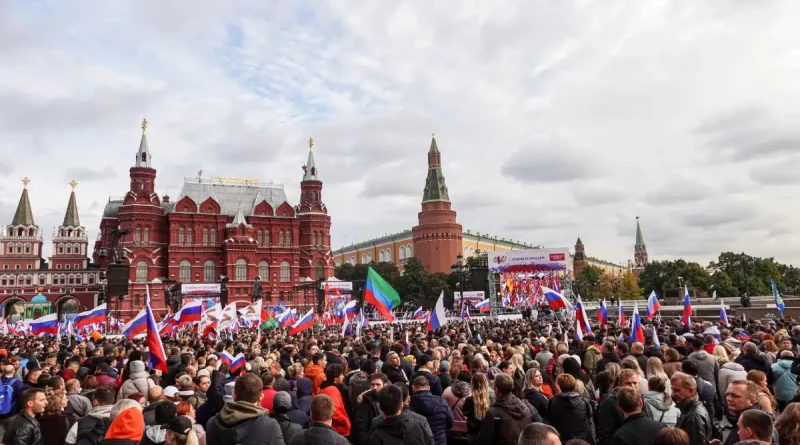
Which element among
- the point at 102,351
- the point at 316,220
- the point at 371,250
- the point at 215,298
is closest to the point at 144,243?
the point at 215,298

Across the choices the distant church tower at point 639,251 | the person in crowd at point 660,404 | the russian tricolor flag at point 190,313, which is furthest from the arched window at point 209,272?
the distant church tower at point 639,251

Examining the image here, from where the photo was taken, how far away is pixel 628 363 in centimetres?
705

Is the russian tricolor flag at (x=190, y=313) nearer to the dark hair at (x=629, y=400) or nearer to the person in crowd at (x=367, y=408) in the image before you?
the person in crowd at (x=367, y=408)

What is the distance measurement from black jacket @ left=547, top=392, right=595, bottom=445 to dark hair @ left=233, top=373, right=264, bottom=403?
3.01 meters

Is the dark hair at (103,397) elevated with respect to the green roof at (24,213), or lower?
lower

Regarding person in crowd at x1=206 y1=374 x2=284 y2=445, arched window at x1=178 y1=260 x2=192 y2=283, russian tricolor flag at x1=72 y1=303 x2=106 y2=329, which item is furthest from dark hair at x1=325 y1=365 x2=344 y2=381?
arched window at x1=178 y1=260 x2=192 y2=283

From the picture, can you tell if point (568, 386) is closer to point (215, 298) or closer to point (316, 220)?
point (215, 298)

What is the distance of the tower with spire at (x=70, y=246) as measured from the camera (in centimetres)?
8369

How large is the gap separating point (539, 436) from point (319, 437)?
1863mm

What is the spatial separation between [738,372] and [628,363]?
67.7 inches

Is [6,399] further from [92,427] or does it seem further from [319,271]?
[319,271]

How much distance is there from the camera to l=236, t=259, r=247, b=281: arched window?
6678 centimetres

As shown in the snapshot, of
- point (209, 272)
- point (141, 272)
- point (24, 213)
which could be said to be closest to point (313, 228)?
point (209, 272)

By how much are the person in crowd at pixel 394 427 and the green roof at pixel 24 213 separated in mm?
97620
